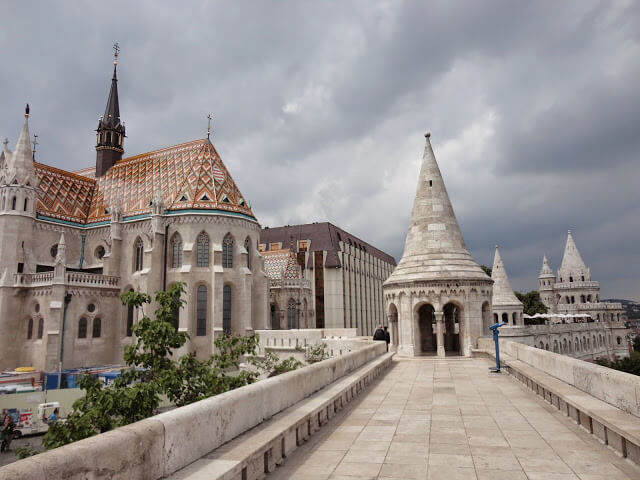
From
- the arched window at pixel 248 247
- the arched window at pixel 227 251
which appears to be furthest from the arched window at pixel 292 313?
the arched window at pixel 227 251

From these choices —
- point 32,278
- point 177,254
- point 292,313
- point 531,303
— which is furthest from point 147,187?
point 531,303

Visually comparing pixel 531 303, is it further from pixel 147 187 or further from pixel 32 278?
pixel 32 278

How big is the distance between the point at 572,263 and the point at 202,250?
74462 millimetres

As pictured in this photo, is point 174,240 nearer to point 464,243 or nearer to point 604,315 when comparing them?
point 464,243

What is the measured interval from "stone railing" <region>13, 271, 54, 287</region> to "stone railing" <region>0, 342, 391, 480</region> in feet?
106

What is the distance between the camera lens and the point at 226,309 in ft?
111

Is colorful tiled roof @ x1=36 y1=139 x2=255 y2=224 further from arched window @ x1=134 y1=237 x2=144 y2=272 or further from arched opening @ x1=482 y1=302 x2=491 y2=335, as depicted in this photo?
arched opening @ x1=482 y1=302 x2=491 y2=335

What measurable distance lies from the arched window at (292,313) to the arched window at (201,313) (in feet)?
36.6

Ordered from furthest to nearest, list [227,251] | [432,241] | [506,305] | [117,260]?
[506,305] → [117,260] → [227,251] → [432,241]

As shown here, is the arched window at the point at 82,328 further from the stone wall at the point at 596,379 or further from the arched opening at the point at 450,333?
the stone wall at the point at 596,379

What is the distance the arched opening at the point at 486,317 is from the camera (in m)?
19.0

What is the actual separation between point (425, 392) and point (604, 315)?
3308 inches

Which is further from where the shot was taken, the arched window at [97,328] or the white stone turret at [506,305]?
the white stone turret at [506,305]

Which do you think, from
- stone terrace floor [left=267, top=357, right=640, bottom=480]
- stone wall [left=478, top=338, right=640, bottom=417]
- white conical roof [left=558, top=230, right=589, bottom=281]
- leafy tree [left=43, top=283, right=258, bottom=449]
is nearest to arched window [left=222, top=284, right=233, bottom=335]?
leafy tree [left=43, top=283, right=258, bottom=449]
